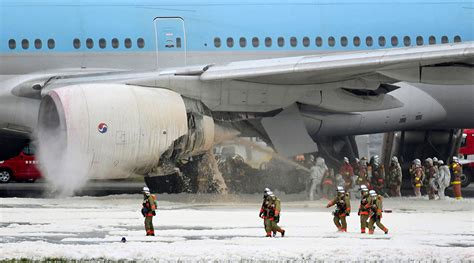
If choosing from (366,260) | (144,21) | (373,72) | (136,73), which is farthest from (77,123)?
(366,260)

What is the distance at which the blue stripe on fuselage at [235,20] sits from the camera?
22641 millimetres

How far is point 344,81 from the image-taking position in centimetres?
2180

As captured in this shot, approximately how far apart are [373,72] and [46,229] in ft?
23.0

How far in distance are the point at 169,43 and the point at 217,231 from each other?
663cm

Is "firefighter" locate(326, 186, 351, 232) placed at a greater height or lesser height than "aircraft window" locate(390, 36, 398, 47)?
lesser

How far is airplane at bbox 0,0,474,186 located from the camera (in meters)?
20.3

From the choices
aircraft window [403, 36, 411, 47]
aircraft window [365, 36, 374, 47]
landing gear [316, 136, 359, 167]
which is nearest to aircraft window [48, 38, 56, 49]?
landing gear [316, 136, 359, 167]

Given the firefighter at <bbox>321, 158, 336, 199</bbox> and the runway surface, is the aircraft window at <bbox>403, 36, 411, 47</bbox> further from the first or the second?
the runway surface

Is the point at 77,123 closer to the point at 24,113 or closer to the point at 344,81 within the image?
the point at 24,113

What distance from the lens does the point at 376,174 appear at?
25672 millimetres

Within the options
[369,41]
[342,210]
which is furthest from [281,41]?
[342,210]

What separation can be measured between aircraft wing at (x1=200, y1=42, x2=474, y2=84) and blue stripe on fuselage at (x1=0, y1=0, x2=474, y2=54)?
5.94 feet

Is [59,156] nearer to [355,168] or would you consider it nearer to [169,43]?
[169,43]

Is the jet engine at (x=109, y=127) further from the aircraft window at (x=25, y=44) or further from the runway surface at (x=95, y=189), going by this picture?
the runway surface at (x=95, y=189)
